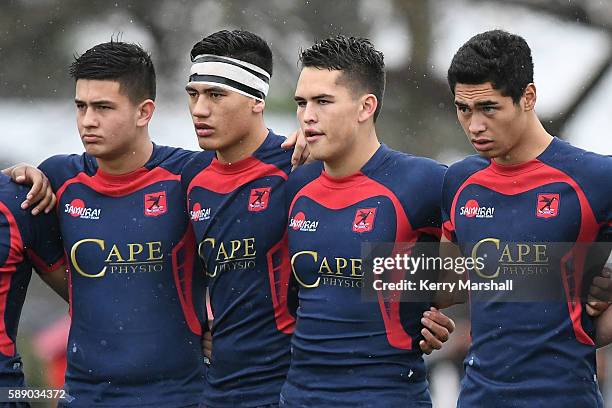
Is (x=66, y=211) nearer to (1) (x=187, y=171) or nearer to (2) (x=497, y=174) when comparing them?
(1) (x=187, y=171)

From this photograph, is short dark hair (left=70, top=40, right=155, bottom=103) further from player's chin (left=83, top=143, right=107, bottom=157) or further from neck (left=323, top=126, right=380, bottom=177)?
neck (left=323, top=126, right=380, bottom=177)

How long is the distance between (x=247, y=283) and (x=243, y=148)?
656 mm

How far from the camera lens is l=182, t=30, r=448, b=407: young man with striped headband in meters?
6.57

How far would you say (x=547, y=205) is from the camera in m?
5.93

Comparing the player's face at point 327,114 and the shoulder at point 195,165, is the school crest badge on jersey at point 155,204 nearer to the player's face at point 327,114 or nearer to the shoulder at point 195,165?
the shoulder at point 195,165

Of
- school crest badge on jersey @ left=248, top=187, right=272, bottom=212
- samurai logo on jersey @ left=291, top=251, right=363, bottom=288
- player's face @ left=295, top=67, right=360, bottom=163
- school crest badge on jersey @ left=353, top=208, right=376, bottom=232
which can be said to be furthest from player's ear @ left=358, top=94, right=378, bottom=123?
samurai logo on jersey @ left=291, top=251, right=363, bottom=288

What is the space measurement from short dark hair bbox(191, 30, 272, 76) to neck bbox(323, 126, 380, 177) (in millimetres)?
816

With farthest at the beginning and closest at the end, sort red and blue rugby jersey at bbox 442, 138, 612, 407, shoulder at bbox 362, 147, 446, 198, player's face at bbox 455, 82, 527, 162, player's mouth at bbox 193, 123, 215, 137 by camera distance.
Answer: player's mouth at bbox 193, 123, 215, 137 < shoulder at bbox 362, 147, 446, 198 < player's face at bbox 455, 82, 527, 162 < red and blue rugby jersey at bbox 442, 138, 612, 407

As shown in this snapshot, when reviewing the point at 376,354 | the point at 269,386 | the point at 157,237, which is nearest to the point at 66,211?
the point at 157,237

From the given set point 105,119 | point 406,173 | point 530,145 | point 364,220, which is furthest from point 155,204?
point 530,145

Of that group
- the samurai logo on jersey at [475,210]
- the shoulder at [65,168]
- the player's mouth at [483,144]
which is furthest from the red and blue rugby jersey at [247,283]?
the player's mouth at [483,144]

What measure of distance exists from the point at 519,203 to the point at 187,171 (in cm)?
172

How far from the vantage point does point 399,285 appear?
6277 millimetres

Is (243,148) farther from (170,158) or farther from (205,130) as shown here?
(170,158)
